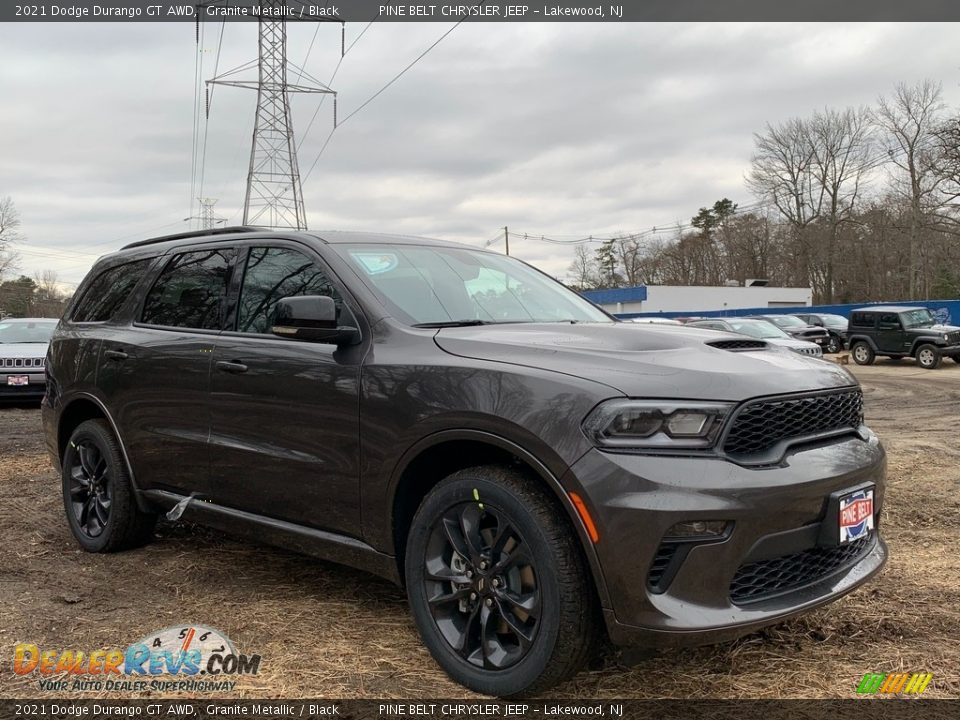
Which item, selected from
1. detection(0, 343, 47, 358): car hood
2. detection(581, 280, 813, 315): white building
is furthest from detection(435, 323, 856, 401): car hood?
detection(581, 280, 813, 315): white building

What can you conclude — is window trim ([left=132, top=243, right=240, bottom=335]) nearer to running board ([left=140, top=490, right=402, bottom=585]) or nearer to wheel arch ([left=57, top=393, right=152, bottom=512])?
wheel arch ([left=57, top=393, right=152, bottom=512])

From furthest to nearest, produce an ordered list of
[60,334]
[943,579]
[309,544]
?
[60,334], [943,579], [309,544]

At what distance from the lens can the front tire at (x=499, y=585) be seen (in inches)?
99.4

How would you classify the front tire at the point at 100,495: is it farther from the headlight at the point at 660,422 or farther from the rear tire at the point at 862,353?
the rear tire at the point at 862,353

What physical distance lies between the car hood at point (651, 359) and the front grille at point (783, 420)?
47mm

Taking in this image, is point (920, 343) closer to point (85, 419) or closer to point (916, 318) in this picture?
point (916, 318)

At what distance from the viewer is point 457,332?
Result: 123 inches

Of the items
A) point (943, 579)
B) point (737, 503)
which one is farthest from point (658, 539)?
point (943, 579)

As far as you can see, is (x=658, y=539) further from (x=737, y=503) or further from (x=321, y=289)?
(x=321, y=289)

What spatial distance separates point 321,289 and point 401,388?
809mm

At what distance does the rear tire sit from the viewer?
23250 mm

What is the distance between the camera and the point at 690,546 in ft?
7.87

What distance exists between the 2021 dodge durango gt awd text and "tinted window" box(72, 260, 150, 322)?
684mm

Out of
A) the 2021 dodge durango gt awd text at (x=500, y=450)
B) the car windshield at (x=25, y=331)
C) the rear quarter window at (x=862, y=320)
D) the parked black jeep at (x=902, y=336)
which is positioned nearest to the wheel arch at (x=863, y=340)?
the parked black jeep at (x=902, y=336)
